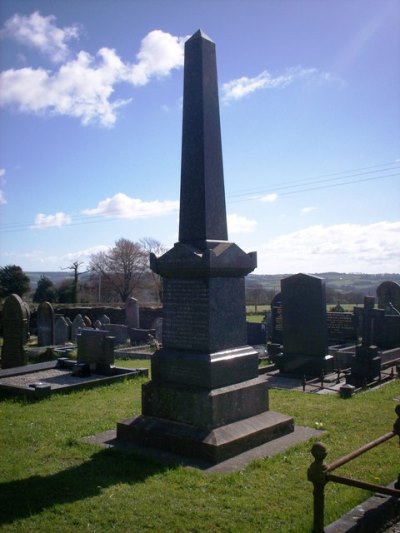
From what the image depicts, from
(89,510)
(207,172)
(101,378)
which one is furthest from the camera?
(101,378)

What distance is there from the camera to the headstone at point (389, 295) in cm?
2264

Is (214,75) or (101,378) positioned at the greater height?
(214,75)

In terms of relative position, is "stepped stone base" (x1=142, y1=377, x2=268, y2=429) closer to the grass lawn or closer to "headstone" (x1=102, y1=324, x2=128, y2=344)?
the grass lawn

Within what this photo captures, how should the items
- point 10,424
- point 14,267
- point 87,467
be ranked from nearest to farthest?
1. point 87,467
2. point 10,424
3. point 14,267

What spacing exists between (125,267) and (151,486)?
47.3 m

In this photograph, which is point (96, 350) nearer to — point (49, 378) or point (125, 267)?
point (49, 378)

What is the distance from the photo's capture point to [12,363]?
13.8 metres

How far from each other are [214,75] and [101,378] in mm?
7364

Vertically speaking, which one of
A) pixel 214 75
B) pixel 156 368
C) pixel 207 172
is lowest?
pixel 156 368

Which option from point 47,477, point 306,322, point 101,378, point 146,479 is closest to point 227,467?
point 146,479

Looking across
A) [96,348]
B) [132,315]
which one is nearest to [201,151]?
[96,348]

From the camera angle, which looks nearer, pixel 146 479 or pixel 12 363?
pixel 146 479

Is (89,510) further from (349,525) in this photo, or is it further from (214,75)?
(214,75)

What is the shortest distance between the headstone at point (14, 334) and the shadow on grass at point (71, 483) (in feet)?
28.7
